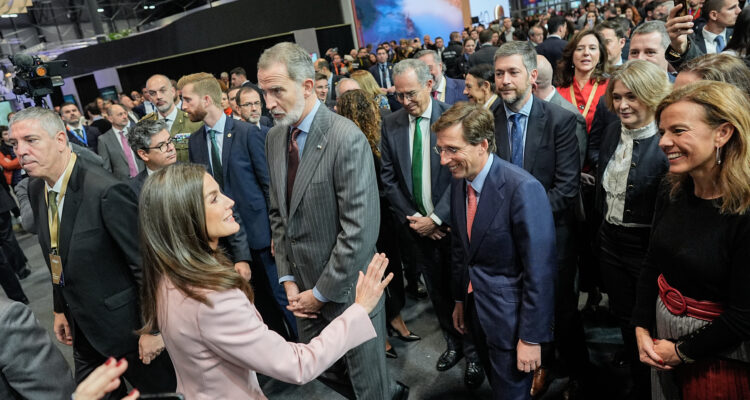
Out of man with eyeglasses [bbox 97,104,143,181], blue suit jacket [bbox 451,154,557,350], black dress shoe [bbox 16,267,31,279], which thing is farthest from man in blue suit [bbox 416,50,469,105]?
black dress shoe [bbox 16,267,31,279]

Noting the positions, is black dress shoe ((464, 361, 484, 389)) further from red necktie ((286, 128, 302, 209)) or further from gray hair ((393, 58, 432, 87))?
gray hair ((393, 58, 432, 87))

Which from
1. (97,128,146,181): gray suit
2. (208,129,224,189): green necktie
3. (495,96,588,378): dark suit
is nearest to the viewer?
(495,96,588,378): dark suit

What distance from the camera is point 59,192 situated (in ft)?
6.84

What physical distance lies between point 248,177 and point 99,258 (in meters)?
1.12

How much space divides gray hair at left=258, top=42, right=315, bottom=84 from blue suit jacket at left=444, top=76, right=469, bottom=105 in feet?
8.98

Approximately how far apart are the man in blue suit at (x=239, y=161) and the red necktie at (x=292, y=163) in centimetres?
98

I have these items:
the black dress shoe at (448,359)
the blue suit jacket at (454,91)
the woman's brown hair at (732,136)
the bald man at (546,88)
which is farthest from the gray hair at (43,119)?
the blue suit jacket at (454,91)

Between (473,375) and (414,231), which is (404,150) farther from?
(473,375)

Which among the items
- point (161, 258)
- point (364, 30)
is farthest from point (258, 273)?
point (364, 30)

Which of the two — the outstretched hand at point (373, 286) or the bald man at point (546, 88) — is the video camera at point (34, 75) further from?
the bald man at point (546, 88)

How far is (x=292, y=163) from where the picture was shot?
2.09m

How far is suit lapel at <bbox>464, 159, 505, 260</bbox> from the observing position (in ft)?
6.31

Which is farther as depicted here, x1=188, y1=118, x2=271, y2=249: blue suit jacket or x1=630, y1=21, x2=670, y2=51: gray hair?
x1=630, y1=21, x2=670, y2=51: gray hair

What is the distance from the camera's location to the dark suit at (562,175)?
95.3 inches
